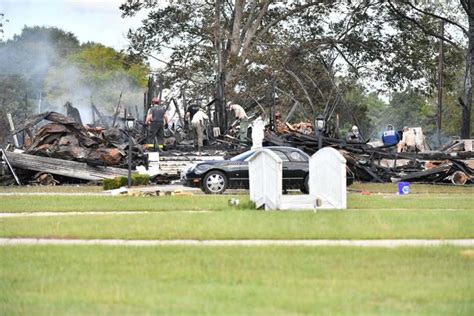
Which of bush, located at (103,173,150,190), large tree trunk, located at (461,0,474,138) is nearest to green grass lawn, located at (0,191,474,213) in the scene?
bush, located at (103,173,150,190)

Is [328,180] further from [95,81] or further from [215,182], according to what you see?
[95,81]

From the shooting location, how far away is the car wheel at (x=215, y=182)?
3022 centimetres

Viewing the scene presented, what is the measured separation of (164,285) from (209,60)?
54.6m

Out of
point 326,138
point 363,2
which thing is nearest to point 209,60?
point 363,2

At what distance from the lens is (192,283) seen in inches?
451

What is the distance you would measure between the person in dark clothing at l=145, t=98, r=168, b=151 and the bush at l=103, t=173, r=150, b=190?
15.5ft

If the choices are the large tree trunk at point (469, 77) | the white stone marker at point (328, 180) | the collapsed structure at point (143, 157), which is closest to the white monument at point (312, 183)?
the white stone marker at point (328, 180)

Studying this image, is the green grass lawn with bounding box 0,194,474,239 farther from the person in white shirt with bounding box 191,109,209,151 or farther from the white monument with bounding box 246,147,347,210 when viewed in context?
the person in white shirt with bounding box 191,109,209,151

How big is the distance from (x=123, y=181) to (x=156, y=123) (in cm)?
772

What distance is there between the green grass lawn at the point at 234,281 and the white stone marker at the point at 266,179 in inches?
241

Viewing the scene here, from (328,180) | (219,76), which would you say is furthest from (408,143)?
(328,180)

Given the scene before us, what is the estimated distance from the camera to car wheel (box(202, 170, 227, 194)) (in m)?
30.2

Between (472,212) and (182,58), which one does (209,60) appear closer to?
(182,58)

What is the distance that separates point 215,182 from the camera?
30.3 meters
